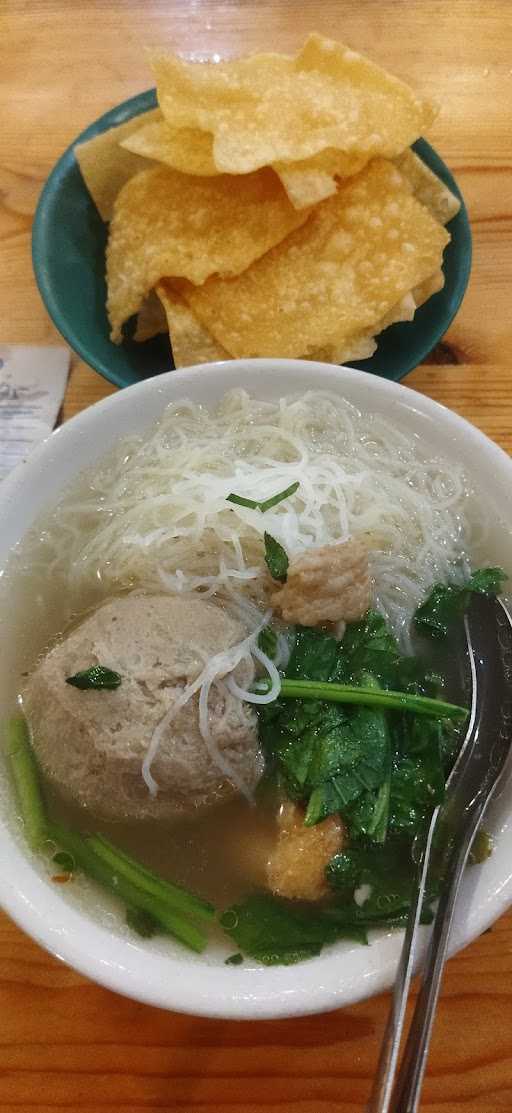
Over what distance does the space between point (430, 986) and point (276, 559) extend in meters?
0.73

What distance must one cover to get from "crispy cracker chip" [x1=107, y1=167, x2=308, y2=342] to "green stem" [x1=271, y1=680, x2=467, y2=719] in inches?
41.2

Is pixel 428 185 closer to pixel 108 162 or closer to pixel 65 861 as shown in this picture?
pixel 108 162

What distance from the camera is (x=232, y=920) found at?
1215mm

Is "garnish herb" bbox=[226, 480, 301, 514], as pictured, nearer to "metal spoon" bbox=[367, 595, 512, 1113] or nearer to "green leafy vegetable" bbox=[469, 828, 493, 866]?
"metal spoon" bbox=[367, 595, 512, 1113]

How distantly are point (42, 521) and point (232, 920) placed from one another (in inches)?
33.4

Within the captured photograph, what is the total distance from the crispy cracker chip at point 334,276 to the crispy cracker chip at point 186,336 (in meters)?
0.03

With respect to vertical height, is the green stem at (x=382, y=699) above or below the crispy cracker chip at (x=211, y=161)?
below

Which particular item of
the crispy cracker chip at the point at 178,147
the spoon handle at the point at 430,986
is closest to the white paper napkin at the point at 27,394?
the crispy cracker chip at the point at 178,147

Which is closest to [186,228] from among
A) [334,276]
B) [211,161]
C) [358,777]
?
[211,161]

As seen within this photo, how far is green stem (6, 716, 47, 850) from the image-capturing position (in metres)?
1.27

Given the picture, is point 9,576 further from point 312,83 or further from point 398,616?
point 312,83

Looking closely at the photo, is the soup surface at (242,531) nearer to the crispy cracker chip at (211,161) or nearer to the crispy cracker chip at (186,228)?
the crispy cracker chip at (186,228)

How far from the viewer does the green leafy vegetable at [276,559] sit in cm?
139

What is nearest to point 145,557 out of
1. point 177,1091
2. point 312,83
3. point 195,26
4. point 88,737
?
point 88,737
